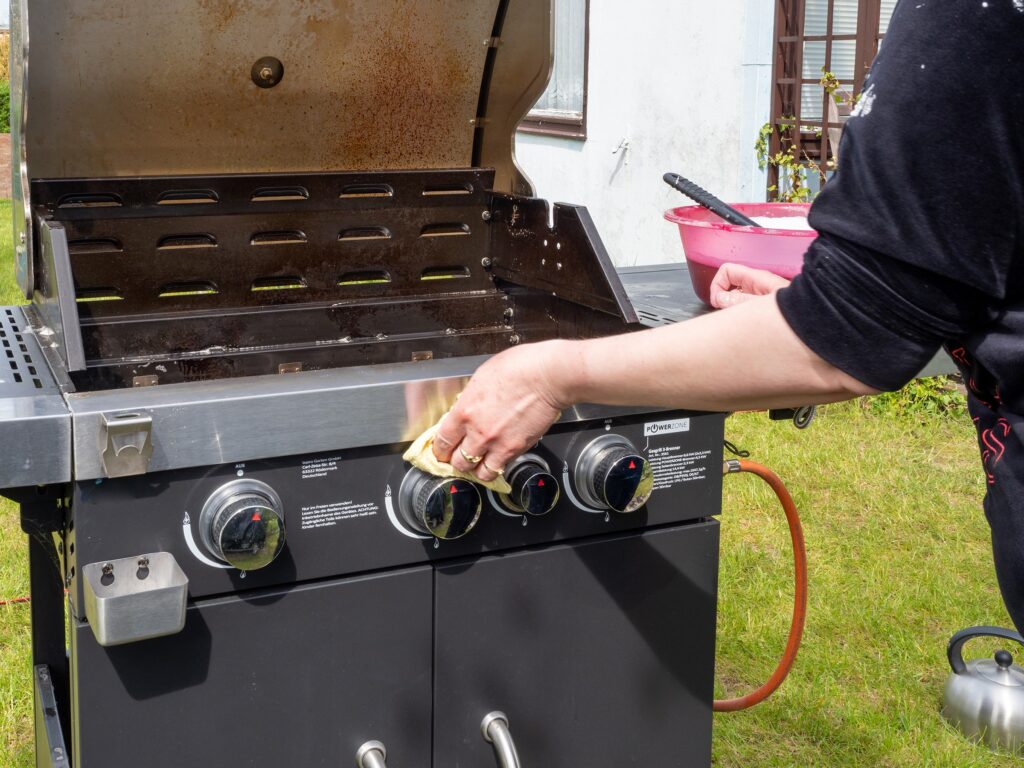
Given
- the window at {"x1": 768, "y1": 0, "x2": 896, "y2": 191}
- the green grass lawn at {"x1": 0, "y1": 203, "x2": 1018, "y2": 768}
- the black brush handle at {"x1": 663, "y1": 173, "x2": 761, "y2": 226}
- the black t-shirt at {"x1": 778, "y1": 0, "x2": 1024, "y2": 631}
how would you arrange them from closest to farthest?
the black t-shirt at {"x1": 778, "y1": 0, "x2": 1024, "y2": 631}
the black brush handle at {"x1": 663, "y1": 173, "x2": 761, "y2": 226}
the green grass lawn at {"x1": 0, "y1": 203, "x2": 1018, "y2": 768}
the window at {"x1": 768, "y1": 0, "x2": 896, "y2": 191}

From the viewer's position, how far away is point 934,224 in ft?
3.04

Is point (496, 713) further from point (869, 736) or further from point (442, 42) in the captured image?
point (869, 736)

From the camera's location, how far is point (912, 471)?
397 centimetres

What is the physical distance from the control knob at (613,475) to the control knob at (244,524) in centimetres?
38

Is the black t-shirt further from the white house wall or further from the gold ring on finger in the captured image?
the white house wall

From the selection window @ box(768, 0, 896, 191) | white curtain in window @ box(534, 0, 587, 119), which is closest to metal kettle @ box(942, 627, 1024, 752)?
window @ box(768, 0, 896, 191)

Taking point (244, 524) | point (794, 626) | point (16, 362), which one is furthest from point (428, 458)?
point (794, 626)

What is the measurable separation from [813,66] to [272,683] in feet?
14.3

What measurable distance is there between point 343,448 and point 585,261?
19.5 inches

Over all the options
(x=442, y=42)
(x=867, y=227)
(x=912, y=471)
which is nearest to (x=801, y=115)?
(x=912, y=471)

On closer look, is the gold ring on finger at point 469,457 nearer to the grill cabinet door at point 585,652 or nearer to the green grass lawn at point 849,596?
the grill cabinet door at point 585,652

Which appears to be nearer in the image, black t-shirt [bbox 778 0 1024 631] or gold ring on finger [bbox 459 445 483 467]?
black t-shirt [bbox 778 0 1024 631]

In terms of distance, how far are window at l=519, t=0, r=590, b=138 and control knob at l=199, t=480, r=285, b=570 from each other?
5478 millimetres

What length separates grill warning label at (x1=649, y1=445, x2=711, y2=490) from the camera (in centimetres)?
149
